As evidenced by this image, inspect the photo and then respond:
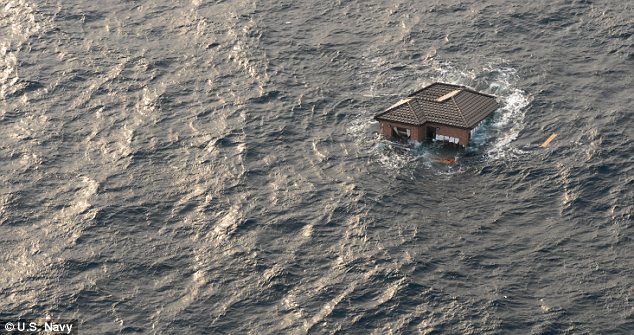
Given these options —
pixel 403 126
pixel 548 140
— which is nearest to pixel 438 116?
pixel 403 126

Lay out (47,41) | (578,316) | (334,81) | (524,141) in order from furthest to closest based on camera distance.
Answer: (47,41) < (334,81) < (524,141) < (578,316)

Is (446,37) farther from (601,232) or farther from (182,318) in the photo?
(182,318)

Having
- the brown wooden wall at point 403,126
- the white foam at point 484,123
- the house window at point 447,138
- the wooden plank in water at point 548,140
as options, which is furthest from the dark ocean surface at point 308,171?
the house window at point 447,138

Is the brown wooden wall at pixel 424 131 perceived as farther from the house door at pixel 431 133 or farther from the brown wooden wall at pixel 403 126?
the house door at pixel 431 133

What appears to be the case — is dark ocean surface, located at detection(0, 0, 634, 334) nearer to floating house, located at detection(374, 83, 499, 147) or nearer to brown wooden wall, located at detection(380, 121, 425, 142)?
brown wooden wall, located at detection(380, 121, 425, 142)

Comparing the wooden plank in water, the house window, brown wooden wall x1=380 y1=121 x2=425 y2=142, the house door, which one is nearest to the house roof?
brown wooden wall x1=380 y1=121 x2=425 y2=142

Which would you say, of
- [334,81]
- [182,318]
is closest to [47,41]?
[334,81]

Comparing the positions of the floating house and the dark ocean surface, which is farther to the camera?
the floating house
